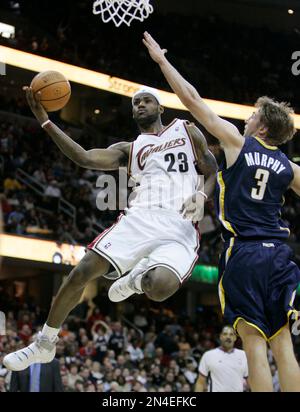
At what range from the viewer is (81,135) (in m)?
22.8

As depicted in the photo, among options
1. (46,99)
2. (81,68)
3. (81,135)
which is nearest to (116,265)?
(46,99)

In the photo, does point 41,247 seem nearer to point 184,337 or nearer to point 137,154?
point 184,337

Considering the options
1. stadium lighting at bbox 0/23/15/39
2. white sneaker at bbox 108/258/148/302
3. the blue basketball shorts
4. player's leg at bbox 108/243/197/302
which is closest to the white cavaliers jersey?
player's leg at bbox 108/243/197/302

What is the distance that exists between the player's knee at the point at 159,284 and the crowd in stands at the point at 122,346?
216 inches

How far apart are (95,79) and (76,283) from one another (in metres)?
15.7

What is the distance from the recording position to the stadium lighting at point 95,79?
1964 cm

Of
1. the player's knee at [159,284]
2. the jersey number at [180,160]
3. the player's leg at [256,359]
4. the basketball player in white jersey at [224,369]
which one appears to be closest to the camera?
the player's leg at [256,359]

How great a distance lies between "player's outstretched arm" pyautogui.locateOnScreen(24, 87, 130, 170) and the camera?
Answer: 6355 millimetres

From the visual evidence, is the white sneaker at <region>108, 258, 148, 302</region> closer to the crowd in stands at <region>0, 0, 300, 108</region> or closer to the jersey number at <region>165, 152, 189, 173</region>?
the jersey number at <region>165, 152, 189, 173</region>

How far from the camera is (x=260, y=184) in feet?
17.3

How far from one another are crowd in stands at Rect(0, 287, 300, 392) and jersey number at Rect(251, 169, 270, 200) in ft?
21.6

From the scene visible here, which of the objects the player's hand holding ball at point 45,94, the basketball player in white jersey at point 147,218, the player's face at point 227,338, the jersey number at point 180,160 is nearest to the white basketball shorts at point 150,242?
the basketball player in white jersey at point 147,218

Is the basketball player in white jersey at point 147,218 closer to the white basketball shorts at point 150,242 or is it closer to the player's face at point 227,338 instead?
the white basketball shorts at point 150,242
